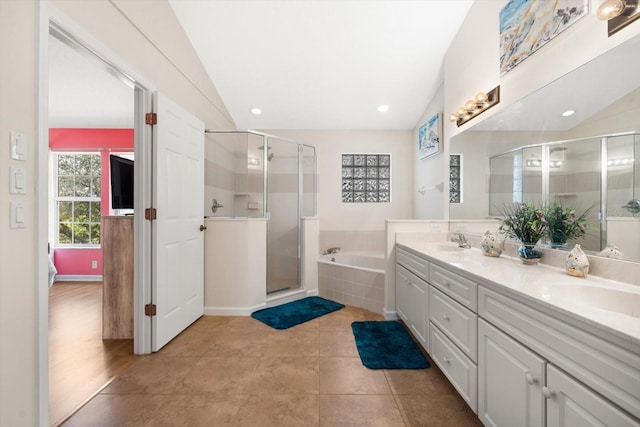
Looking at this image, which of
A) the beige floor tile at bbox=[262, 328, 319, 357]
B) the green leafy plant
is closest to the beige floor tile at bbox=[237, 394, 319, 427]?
the beige floor tile at bbox=[262, 328, 319, 357]

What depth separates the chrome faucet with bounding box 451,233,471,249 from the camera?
2.29m

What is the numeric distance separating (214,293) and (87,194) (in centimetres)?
338

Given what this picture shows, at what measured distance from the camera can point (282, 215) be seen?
3.39 metres

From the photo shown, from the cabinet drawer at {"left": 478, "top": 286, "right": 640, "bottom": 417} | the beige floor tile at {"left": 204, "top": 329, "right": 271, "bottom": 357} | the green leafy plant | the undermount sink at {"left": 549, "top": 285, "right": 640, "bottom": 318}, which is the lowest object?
the beige floor tile at {"left": 204, "top": 329, "right": 271, "bottom": 357}

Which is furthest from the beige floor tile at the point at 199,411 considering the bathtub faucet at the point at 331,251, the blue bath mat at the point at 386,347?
the bathtub faucet at the point at 331,251

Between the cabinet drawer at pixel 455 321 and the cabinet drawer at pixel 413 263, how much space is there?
15cm

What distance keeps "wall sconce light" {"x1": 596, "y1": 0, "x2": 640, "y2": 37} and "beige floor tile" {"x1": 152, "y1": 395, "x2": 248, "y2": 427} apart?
2.55m

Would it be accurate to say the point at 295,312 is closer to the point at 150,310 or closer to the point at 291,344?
the point at 291,344

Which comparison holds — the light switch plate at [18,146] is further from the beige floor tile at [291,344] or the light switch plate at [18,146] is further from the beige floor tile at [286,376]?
the beige floor tile at [291,344]

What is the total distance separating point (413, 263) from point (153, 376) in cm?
206

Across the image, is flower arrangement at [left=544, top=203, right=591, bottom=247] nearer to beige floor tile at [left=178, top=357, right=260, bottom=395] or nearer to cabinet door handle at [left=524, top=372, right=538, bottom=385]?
cabinet door handle at [left=524, top=372, right=538, bottom=385]

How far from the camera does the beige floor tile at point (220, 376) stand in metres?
1.64

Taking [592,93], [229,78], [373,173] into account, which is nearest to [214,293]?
[229,78]

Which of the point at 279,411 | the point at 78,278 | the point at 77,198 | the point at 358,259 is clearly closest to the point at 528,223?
the point at 279,411
